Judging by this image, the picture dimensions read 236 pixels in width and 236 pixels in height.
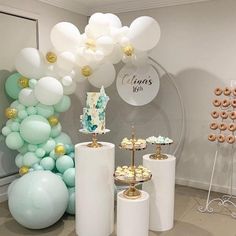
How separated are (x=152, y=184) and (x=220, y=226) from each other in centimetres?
75

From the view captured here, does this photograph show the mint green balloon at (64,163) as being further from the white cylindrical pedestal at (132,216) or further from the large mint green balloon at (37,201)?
the white cylindrical pedestal at (132,216)

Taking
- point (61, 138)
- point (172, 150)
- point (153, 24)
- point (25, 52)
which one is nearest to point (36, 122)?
point (61, 138)

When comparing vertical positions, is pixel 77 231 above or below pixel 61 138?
below

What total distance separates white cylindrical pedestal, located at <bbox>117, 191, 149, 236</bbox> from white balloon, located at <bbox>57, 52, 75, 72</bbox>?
1439 mm

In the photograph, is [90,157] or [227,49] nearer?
[90,157]

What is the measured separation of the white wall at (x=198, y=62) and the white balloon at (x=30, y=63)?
1631mm

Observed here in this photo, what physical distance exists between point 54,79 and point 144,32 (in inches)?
38.5

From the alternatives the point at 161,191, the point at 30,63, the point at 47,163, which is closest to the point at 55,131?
the point at 47,163

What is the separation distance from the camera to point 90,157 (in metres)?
2.35

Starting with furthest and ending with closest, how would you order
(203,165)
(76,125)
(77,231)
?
(76,125), (203,165), (77,231)

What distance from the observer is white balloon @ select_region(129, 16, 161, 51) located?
2.86 m

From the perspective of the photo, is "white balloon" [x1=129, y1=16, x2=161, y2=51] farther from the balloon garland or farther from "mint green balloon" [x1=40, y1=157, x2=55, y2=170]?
"mint green balloon" [x1=40, y1=157, x2=55, y2=170]

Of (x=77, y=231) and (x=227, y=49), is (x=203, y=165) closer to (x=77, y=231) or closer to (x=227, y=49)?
(x=227, y=49)

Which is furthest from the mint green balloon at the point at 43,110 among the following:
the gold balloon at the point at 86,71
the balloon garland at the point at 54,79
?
the gold balloon at the point at 86,71
